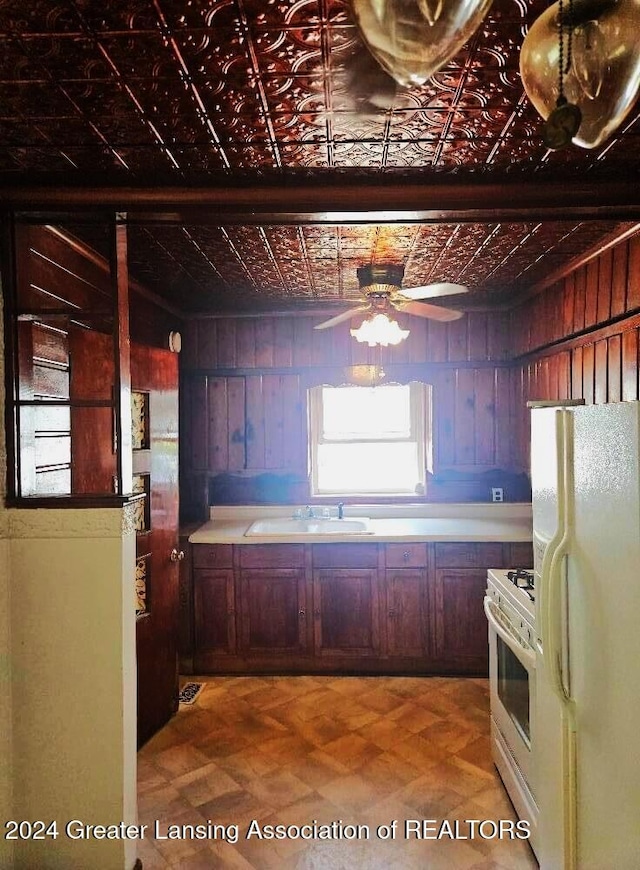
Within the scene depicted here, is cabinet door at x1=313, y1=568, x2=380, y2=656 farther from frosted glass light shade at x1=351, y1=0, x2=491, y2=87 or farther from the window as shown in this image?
frosted glass light shade at x1=351, y1=0, x2=491, y2=87

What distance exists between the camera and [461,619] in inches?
141

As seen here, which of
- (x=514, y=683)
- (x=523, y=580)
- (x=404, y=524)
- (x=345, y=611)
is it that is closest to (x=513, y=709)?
(x=514, y=683)

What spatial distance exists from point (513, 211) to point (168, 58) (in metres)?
1.30

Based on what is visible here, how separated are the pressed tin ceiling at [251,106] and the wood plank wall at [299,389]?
5.75ft

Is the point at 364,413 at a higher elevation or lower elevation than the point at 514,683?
higher

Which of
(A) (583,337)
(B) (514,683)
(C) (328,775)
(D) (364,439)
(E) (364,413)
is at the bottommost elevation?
(C) (328,775)

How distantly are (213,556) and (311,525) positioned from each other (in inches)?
31.1

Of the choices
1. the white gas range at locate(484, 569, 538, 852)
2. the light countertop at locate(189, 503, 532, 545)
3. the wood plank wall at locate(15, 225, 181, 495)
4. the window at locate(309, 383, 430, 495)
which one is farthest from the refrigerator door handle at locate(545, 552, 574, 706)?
the window at locate(309, 383, 430, 495)

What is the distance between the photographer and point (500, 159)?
Answer: 5.83 ft

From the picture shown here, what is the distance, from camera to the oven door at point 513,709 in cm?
200

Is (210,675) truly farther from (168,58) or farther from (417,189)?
(168,58)

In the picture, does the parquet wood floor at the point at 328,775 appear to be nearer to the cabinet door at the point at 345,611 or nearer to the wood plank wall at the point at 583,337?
the cabinet door at the point at 345,611

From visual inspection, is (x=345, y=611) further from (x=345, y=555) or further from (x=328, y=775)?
(x=328, y=775)

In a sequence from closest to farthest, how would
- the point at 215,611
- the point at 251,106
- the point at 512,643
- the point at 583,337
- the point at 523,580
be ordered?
the point at 251,106 → the point at 512,643 → the point at 523,580 → the point at 583,337 → the point at 215,611
